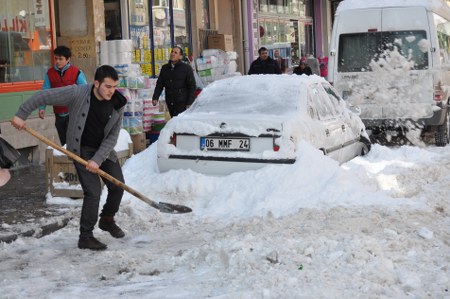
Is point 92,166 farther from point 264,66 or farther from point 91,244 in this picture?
point 264,66

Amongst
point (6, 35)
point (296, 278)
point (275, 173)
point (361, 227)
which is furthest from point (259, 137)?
point (6, 35)

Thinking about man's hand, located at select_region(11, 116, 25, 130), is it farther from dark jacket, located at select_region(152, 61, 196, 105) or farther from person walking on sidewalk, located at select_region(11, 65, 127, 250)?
dark jacket, located at select_region(152, 61, 196, 105)

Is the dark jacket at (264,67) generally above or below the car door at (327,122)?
above

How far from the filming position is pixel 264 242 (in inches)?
257

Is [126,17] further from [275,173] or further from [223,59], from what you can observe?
[275,173]

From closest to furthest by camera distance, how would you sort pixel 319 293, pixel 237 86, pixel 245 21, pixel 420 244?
1. pixel 319 293
2. pixel 420 244
3. pixel 237 86
4. pixel 245 21

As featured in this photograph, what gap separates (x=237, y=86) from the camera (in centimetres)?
A: 1030

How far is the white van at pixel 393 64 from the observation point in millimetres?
14516

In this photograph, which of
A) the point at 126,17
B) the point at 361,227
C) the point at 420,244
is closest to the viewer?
the point at 420,244

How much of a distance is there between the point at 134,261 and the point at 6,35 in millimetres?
7801

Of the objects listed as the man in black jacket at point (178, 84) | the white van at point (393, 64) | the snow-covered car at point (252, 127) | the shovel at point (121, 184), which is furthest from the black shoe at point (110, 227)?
the white van at point (393, 64)

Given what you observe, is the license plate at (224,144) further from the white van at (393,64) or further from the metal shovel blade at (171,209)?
the white van at (393,64)

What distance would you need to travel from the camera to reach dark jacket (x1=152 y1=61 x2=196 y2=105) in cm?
1287

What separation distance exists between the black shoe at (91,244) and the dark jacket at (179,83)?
590cm
